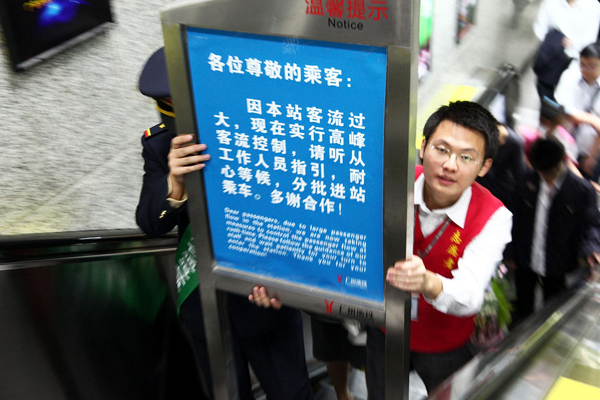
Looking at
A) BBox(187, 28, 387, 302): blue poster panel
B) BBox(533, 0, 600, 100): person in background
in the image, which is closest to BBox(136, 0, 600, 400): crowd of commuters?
BBox(187, 28, 387, 302): blue poster panel

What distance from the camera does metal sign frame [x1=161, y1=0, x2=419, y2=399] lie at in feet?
4.51

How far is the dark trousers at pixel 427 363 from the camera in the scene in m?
2.23

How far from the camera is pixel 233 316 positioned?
2.29 m

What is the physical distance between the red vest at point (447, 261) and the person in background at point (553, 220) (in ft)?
2.99

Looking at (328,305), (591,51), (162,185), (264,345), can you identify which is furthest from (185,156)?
(591,51)

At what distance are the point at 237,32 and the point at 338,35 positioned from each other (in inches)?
11.0

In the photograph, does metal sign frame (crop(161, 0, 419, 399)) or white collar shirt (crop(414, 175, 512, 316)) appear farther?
white collar shirt (crop(414, 175, 512, 316))

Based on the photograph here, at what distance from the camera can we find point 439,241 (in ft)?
6.49

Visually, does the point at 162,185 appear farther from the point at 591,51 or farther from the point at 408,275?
the point at 591,51

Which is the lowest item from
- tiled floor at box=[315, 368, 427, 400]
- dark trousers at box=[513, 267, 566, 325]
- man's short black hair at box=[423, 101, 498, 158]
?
tiled floor at box=[315, 368, 427, 400]

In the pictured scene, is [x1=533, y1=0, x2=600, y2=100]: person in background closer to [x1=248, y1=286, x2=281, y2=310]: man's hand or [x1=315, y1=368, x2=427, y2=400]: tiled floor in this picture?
[x1=315, y1=368, x2=427, y2=400]: tiled floor

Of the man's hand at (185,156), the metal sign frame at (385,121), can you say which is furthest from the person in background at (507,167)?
the man's hand at (185,156)

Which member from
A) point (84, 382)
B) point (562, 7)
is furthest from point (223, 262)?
point (562, 7)

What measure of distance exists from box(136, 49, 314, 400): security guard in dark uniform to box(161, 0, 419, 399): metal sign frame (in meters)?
0.20
